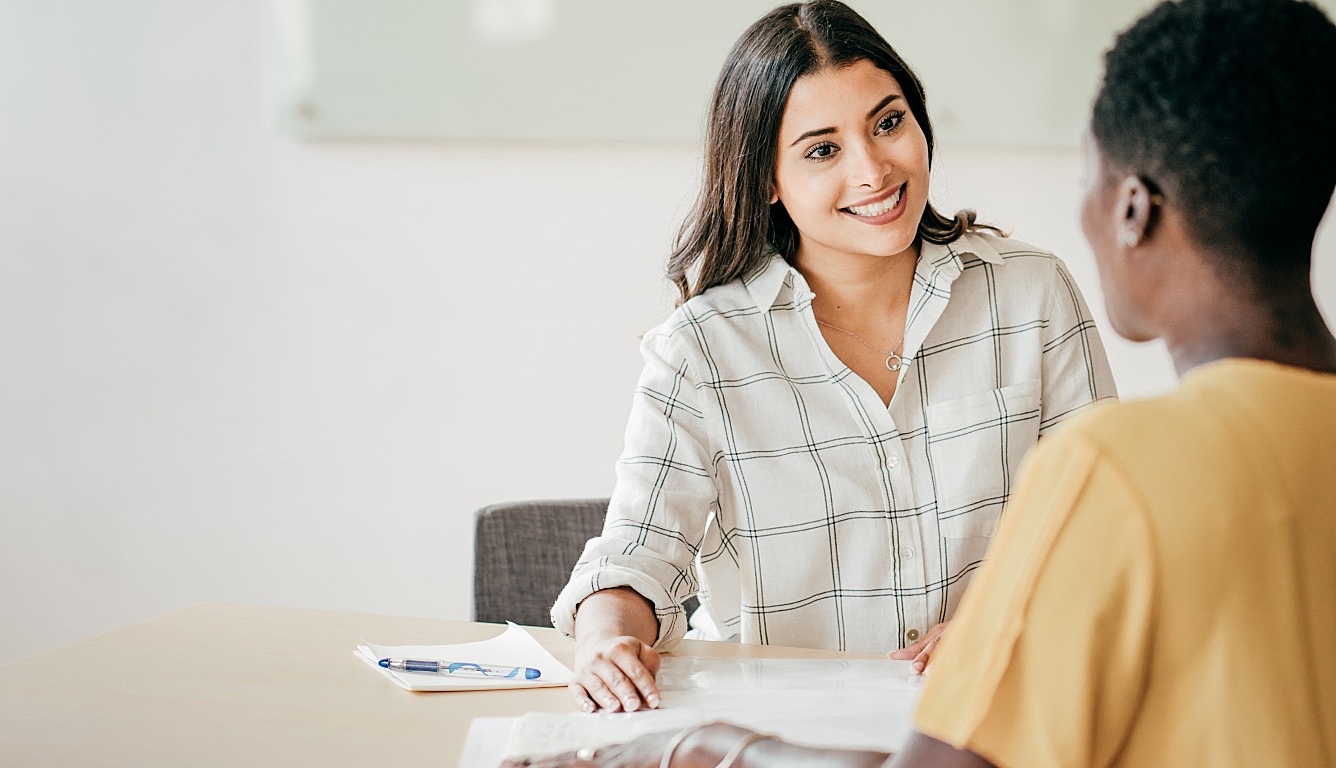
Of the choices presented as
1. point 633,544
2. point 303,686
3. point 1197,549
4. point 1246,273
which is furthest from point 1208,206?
point 303,686

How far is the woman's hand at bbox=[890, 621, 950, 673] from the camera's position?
133cm

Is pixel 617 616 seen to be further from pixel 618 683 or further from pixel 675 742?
pixel 675 742

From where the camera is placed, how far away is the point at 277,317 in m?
2.70

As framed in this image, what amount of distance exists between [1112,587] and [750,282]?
45.0 inches

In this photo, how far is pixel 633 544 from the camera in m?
1.47

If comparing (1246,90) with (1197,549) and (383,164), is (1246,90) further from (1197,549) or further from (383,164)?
(383,164)

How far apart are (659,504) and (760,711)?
39cm

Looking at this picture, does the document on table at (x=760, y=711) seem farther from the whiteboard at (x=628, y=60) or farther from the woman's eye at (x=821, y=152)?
the whiteboard at (x=628, y=60)

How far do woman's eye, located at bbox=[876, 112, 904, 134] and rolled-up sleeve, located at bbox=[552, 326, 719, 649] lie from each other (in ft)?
1.28

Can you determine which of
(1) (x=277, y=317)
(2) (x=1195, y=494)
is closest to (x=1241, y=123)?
(2) (x=1195, y=494)

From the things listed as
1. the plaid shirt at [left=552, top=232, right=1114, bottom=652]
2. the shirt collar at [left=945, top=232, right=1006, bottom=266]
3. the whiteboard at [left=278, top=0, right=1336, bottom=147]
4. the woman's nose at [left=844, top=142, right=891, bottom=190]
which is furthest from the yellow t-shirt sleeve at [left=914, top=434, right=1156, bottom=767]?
the whiteboard at [left=278, top=0, right=1336, bottom=147]

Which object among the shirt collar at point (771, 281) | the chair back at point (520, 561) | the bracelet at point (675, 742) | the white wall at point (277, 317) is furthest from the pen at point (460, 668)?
the white wall at point (277, 317)

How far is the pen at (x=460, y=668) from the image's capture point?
4.36ft

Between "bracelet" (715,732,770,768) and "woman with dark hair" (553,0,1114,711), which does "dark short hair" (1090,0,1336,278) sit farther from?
"woman with dark hair" (553,0,1114,711)
